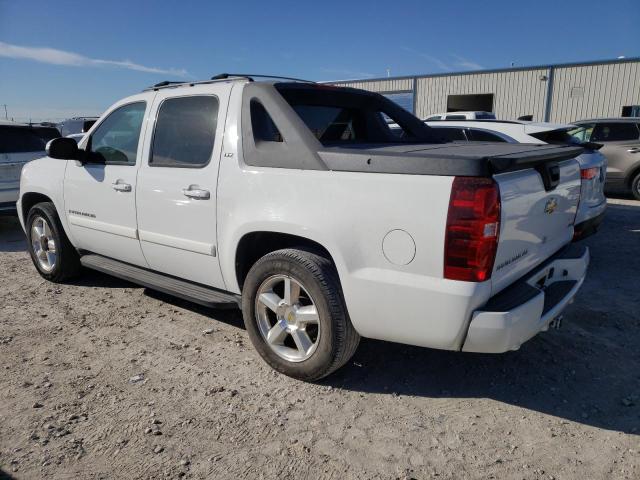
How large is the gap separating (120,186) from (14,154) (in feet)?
16.3

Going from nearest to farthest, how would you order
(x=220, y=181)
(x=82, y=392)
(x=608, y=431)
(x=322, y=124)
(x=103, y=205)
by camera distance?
(x=608, y=431) < (x=82, y=392) < (x=220, y=181) < (x=322, y=124) < (x=103, y=205)

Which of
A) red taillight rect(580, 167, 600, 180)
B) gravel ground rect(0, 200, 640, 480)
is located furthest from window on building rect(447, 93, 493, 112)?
gravel ground rect(0, 200, 640, 480)

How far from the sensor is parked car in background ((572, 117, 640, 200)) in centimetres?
1020

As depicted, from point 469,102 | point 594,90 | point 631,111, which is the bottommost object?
point 631,111

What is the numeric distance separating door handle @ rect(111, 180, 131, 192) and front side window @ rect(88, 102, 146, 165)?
0.17 meters

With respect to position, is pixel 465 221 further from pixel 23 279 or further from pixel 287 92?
pixel 23 279

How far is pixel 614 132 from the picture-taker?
34.4 feet

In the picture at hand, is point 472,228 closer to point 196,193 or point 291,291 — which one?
point 291,291

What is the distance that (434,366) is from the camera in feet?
10.9

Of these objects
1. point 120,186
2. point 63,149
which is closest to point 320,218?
point 120,186

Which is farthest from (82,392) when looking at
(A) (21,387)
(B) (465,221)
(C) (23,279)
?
(C) (23,279)

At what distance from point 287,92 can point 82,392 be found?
7.77 ft

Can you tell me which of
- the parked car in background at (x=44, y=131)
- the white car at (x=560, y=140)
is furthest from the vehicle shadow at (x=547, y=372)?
the parked car in background at (x=44, y=131)

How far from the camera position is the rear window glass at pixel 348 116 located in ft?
11.9
